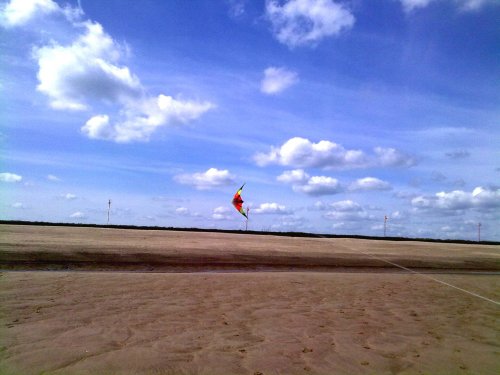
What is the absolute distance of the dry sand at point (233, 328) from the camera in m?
5.01

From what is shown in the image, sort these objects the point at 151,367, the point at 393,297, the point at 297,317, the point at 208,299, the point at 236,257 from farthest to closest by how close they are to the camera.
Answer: the point at 236,257, the point at 393,297, the point at 208,299, the point at 297,317, the point at 151,367

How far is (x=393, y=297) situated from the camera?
10.8 metres

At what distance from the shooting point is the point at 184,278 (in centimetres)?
1220

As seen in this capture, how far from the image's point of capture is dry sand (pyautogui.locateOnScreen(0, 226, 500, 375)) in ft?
16.4

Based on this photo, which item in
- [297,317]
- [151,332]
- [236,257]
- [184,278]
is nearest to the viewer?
[151,332]

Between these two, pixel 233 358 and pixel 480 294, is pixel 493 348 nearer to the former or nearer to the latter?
pixel 233 358

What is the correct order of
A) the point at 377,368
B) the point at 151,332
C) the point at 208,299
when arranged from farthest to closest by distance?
the point at 208,299
the point at 151,332
the point at 377,368

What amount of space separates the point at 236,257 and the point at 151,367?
14.8m

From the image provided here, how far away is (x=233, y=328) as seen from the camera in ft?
22.1

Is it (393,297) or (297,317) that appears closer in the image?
(297,317)

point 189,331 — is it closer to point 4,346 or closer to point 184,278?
point 4,346

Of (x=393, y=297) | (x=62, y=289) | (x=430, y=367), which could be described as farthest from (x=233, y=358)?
(x=393, y=297)

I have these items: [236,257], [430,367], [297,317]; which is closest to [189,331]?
[297,317]

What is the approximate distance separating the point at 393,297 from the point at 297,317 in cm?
435
